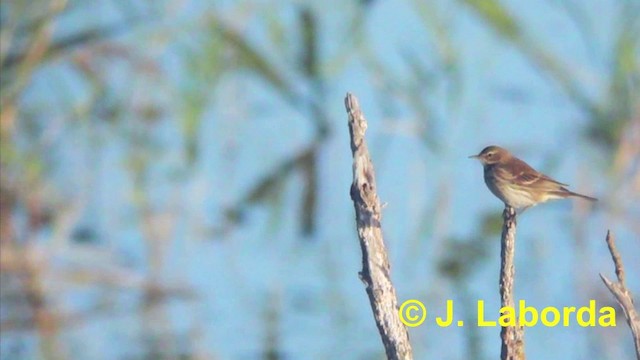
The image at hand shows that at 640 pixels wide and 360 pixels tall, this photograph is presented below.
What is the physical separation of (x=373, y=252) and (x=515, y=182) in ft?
5.82

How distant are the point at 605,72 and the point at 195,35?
1.63 meters

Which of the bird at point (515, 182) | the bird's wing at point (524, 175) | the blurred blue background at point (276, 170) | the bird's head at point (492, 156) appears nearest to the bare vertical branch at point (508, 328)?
the bird at point (515, 182)

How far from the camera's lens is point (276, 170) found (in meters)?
8.65

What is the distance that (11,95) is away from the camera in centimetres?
746

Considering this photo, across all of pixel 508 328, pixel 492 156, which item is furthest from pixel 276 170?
pixel 508 328

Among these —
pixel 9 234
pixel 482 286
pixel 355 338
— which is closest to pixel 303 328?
pixel 355 338

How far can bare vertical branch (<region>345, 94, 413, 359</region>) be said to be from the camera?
142 inches

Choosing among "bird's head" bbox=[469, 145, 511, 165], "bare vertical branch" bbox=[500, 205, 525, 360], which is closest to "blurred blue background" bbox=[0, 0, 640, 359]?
"bird's head" bbox=[469, 145, 511, 165]

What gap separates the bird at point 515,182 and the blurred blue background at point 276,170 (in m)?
1.44

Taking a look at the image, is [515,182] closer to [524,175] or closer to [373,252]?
[524,175]

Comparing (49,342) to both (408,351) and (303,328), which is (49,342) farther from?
(408,351)

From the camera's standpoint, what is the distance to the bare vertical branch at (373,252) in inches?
142

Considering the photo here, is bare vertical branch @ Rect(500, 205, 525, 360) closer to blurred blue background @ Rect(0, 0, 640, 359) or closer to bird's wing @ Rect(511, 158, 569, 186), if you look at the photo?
bird's wing @ Rect(511, 158, 569, 186)

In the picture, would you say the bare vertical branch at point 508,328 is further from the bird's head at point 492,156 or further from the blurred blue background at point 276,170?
the blurred blue background at point 276,170
